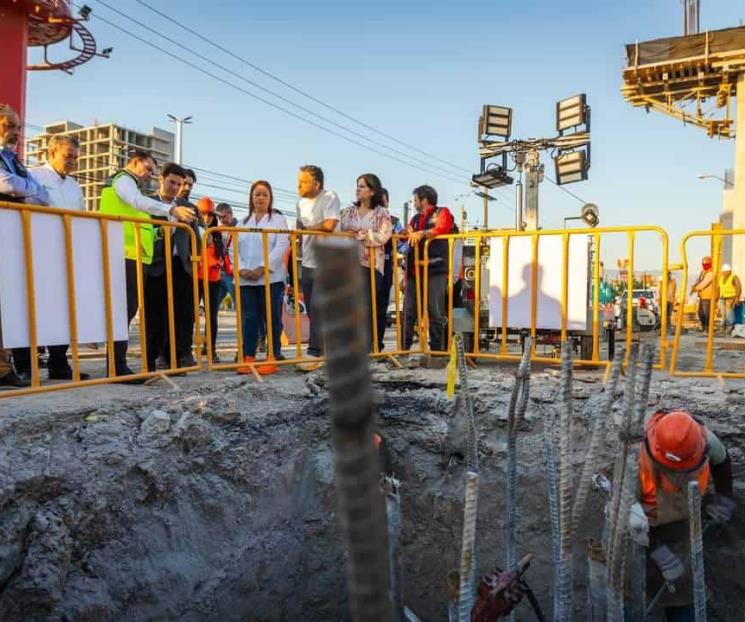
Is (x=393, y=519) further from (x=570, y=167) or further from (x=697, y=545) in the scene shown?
(x=570, y=167)

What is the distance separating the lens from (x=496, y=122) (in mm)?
10336

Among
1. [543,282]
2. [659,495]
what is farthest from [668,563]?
[543,282]

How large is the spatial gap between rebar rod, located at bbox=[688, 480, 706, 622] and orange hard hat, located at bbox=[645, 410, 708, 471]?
5.5 inches

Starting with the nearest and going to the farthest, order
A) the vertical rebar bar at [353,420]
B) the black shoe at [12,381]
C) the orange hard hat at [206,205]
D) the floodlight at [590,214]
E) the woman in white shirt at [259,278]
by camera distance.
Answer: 1. the vertical rebar bar at [353,420]
2. the black shoe at [12,381]
3. the woman in white shirt at [259,278]
4. the orange hard hat at [206,205]
5. the floodlight at [590,214]

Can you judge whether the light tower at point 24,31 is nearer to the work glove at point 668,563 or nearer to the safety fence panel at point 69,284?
the safety fence panel at point 69,284

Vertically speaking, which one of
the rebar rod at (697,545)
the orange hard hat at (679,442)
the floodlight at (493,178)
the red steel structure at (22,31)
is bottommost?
the rebar rod at (697,545)

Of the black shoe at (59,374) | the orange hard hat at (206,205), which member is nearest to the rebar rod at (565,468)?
the black shoe at (59,374)

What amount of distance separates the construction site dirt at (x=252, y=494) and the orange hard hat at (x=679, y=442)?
353 millimetres

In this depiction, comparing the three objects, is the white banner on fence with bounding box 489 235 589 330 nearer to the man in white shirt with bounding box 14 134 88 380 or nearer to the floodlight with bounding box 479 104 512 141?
the man in white shirt with bounding box 14 134 88 380

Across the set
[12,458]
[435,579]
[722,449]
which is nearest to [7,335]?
[12,458]

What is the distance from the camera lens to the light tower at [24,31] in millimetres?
10555

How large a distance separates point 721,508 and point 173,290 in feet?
12.4

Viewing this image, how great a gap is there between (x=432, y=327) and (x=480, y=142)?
632 cm

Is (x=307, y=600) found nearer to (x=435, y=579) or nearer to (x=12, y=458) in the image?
(x=435, y=579)
